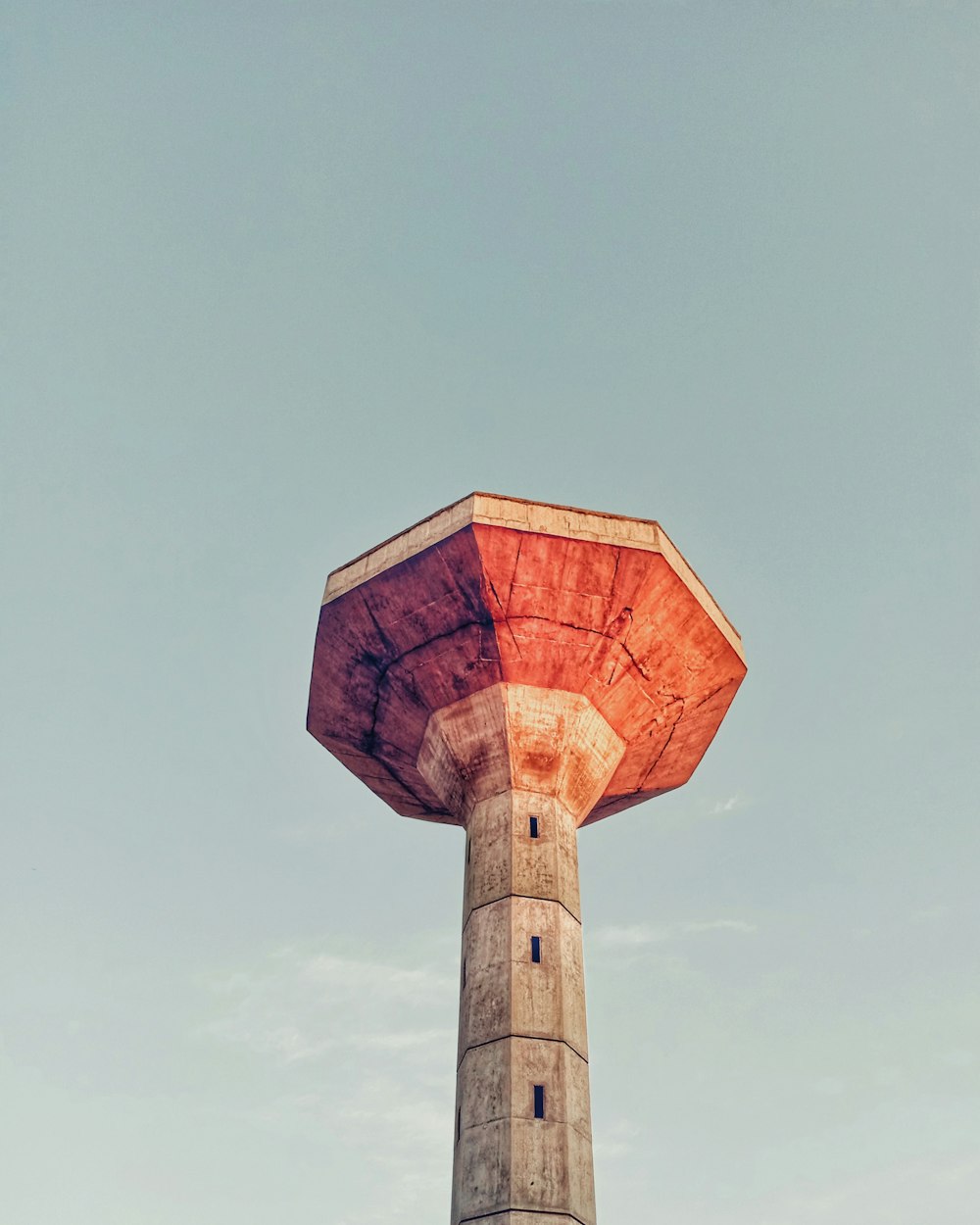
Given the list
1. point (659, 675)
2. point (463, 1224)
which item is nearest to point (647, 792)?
point (659, 675)

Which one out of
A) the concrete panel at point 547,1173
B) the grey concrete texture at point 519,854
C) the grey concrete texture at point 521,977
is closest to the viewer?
the concrete panel at point 547,1173

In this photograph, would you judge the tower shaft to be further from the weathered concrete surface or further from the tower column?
the weathered concrete surface

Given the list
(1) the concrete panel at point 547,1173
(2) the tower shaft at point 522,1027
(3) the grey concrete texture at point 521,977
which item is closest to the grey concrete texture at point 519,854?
(2) the tower shaft at point 522,1027

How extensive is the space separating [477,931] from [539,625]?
5.49m

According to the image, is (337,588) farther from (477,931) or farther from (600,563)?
(477,931)

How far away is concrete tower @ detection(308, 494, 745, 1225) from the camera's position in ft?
56.9

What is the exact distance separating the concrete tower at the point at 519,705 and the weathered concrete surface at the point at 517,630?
0.04 metres

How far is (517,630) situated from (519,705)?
1458 millimetres

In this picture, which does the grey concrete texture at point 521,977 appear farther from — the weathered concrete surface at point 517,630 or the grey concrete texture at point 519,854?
the weathered concrete surface at point 517,630

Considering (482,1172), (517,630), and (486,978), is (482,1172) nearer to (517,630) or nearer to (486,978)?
(486,978)

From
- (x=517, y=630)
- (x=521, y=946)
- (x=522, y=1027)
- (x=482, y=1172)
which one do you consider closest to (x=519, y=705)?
(x=517, y=630)

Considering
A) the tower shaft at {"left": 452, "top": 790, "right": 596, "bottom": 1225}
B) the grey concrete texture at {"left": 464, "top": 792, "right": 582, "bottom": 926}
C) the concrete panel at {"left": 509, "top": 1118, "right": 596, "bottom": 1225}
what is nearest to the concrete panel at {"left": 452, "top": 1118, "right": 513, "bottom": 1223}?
the tower shaft at {"left": 452, "top": 790, "right": 596, "bottom": 1225}

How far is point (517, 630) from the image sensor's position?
787 inches

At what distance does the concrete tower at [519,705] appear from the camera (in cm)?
1733
